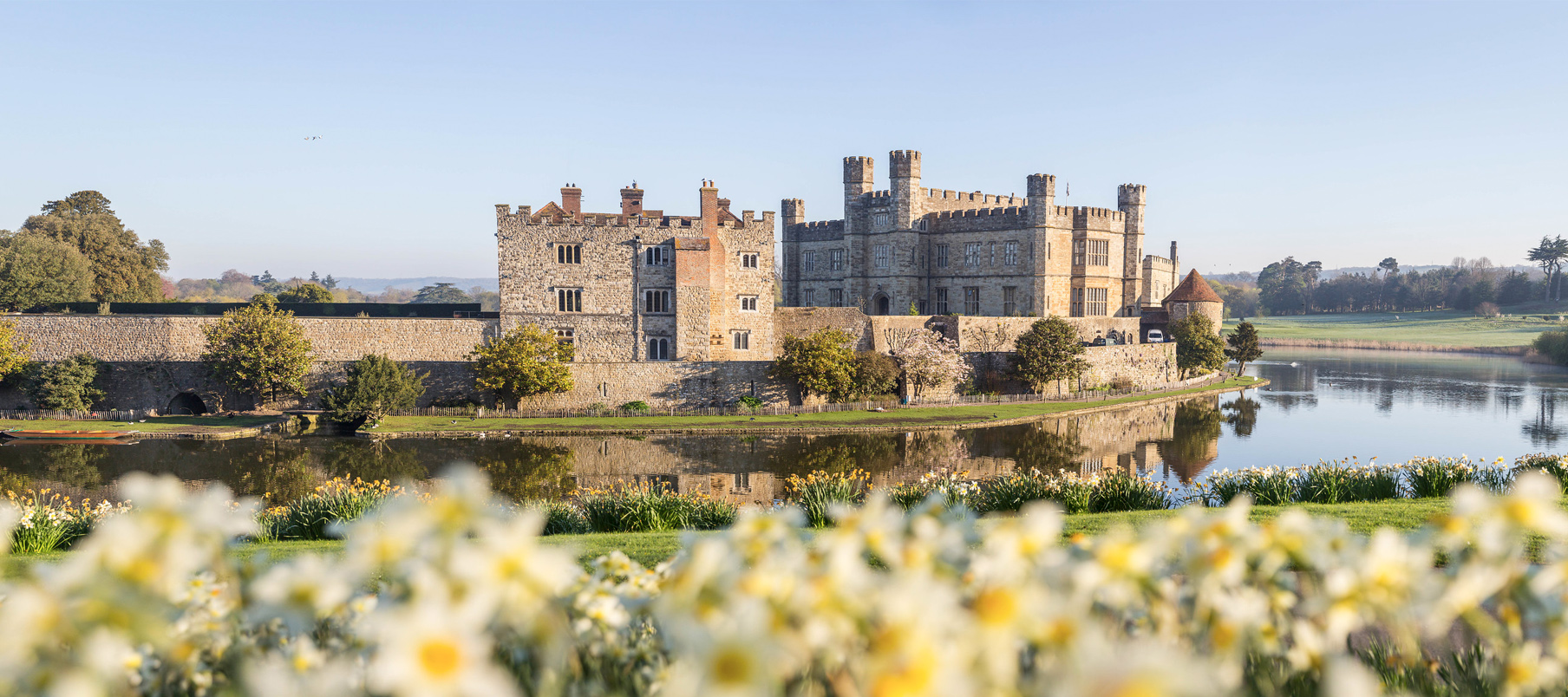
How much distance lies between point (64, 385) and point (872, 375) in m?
34.0

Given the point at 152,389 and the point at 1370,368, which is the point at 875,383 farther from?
the point at 1370,368

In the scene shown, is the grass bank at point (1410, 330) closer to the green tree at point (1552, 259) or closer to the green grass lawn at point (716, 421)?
the green tree at point (1552, 259)

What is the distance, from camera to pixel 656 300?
129ft

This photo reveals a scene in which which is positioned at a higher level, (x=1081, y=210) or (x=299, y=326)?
(x=1081, y=210)

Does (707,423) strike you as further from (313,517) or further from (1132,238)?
(1132,238)

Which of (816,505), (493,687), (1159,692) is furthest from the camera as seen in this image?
(816,505)

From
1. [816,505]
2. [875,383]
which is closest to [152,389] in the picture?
[875,383]

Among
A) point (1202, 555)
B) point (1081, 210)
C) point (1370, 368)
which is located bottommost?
point (1370, 368)

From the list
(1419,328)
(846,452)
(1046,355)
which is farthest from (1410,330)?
(846,452)

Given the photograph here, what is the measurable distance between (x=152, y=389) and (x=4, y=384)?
19.0ft

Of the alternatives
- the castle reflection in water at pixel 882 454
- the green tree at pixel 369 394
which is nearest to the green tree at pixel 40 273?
the green tree at pixel 369 394

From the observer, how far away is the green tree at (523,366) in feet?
114

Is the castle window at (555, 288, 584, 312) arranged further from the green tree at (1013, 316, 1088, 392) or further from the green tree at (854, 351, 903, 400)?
the green tree at (1013, 316, 1088, 392)

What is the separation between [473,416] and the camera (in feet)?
114
